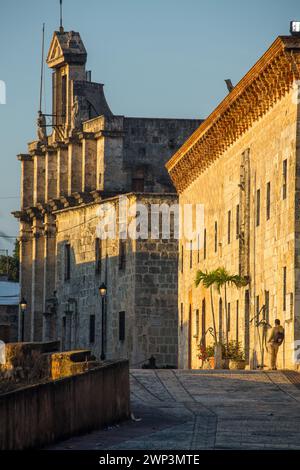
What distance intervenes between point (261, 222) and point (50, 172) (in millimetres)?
52519

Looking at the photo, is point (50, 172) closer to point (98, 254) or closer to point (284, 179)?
point (98, 254)

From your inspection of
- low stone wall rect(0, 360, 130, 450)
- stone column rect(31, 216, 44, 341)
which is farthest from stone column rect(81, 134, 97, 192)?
low stone wall rect(0, 360, 130, 450)

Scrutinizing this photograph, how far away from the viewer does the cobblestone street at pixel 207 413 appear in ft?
83.5

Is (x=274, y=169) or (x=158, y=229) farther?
(x=158, y=229)

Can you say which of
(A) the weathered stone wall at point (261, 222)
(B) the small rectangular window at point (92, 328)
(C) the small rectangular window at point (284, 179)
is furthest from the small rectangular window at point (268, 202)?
(B) the small rectangular window at point (92, 328)

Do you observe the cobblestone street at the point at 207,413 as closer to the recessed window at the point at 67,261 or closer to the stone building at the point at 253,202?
the stone building at the point at 253,202

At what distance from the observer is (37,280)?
104m

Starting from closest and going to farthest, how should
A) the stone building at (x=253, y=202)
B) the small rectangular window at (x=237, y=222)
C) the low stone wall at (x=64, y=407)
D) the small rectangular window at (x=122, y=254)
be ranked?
the low stone wall at (x=64, y=407) < the stone building at (x=253, y=202) < the small rectangular window at (x=237, y=222) < the small rectangular window at (x=122, y=254)

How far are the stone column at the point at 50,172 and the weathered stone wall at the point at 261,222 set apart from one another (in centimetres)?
3633

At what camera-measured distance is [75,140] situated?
9956 cm

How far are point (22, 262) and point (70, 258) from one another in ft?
70.4

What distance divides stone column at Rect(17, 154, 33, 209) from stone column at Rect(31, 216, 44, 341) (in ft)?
6.48
